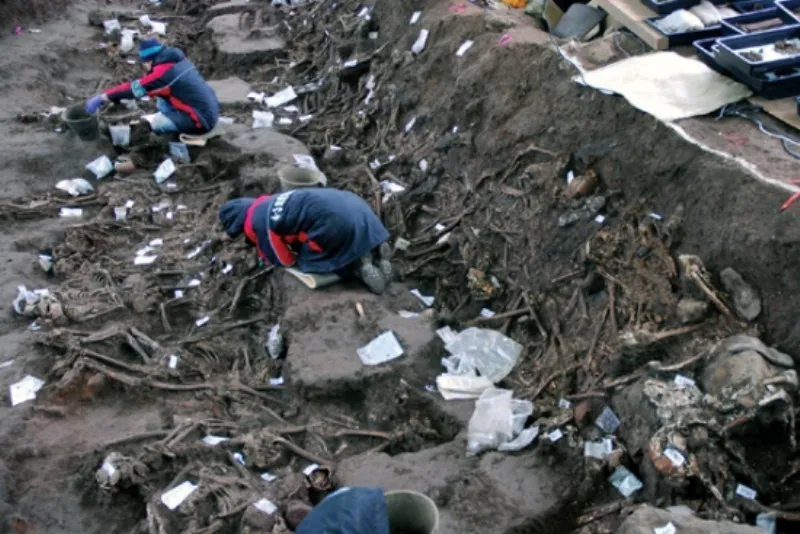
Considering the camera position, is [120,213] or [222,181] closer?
[120,213]

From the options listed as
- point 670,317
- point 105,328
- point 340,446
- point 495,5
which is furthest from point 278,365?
point 495,5

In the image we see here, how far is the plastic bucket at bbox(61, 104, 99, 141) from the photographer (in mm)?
8164

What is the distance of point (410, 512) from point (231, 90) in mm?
7240

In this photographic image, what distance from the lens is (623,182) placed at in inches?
207

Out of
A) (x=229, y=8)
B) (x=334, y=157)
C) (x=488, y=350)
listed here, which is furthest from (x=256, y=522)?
(x=229, y=8)

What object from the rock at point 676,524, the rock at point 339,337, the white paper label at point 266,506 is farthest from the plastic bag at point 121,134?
the rock at point 676,524

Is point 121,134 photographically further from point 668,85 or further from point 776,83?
point 776,83

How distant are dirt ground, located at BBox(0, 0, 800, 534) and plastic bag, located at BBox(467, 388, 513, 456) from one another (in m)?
0.12

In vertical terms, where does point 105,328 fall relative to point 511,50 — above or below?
below

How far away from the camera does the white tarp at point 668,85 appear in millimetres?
5152

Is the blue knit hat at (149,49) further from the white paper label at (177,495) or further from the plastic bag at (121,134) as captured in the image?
the white paper label at (177,495)

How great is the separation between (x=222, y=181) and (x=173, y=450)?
156 inches

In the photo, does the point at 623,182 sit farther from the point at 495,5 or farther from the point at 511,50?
the point at 495,5

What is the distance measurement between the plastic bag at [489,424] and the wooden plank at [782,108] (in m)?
2.65
